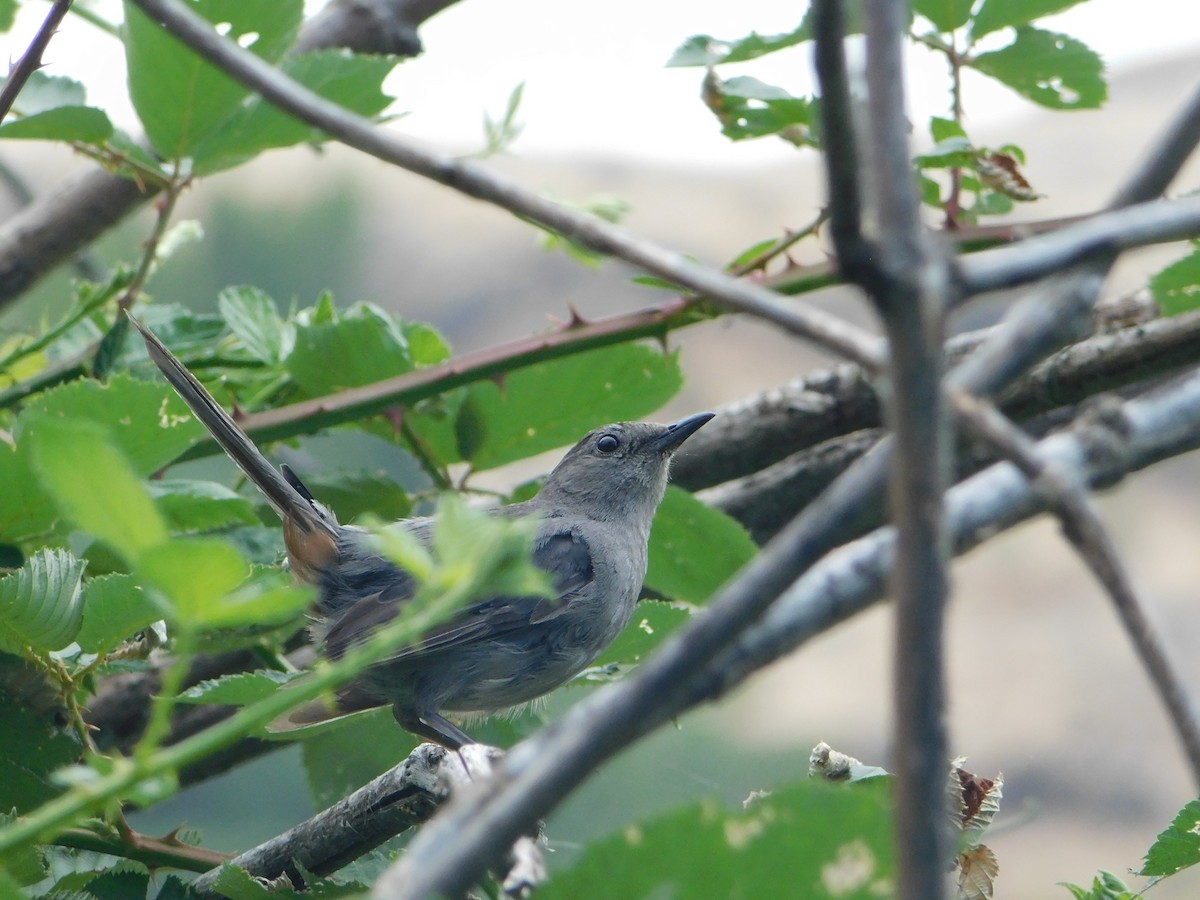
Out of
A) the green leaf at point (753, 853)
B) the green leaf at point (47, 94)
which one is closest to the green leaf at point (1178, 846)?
the green leaf at point (753, 853)

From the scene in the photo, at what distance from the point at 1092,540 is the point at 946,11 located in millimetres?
1635

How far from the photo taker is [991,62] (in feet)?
6.58

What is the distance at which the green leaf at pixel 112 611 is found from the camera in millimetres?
1320

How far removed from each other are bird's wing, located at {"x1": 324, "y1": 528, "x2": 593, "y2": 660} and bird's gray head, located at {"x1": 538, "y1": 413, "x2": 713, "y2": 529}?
28cm

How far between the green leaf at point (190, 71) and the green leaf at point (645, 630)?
100 centimetres

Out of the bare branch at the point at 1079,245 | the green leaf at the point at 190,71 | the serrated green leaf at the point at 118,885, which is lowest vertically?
the serrated green leaf at the point at 118,885

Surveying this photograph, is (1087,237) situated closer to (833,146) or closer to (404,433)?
(833,146)

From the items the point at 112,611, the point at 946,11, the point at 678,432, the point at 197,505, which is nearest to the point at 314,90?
the point at 197,505

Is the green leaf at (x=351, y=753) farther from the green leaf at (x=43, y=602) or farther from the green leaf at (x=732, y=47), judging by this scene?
the green leaf at (x=732, y=47)

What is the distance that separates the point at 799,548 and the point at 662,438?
2.56 metres

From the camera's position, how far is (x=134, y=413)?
5.25ft

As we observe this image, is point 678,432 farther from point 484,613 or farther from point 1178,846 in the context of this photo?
→ point 1178,846

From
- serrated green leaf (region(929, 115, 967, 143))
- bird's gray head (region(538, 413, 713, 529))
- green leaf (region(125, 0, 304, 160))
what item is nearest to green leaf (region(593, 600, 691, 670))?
serrated green leaf (region(929, 115, 967, 143))

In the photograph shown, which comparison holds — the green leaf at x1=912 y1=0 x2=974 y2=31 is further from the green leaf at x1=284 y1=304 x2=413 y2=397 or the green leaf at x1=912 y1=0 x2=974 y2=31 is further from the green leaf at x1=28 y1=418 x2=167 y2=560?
the green leaf at x1=28 y1=418 x2=167 y2=560
